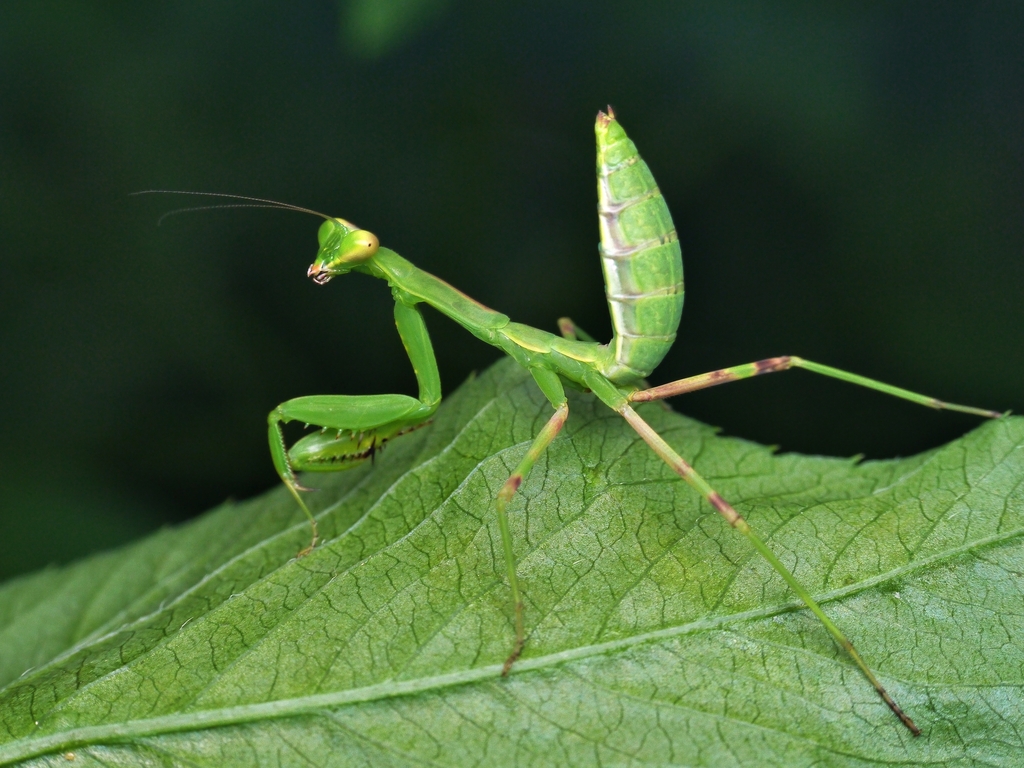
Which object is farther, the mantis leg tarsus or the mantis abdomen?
the mantis abdomen

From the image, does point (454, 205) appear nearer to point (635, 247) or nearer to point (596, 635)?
point (635, 247)

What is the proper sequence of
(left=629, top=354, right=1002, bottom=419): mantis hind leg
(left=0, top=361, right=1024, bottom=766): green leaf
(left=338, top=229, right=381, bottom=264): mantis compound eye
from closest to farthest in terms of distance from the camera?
(left=0, top=361, right=1024, bottom=766): green leaf, (left=629, top=354, right=1002, bottom=419): mantis hind leg, (left=338, top=229, right=381, bottom=264): mantis compound eye

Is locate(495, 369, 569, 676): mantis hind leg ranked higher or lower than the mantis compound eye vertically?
lower

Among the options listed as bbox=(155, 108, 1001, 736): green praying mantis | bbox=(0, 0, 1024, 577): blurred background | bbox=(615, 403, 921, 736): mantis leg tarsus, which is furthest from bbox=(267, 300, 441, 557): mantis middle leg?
bbox=(615, 403, 921, 736): mantis leg tarsus

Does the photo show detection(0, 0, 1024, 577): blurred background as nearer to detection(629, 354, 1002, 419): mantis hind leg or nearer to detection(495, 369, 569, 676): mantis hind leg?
detection(629, 354, 1002, 419): mantis hind leg

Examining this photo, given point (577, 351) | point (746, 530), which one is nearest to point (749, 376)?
point (577, 351)

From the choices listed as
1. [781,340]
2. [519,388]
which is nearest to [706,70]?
[781,340]
